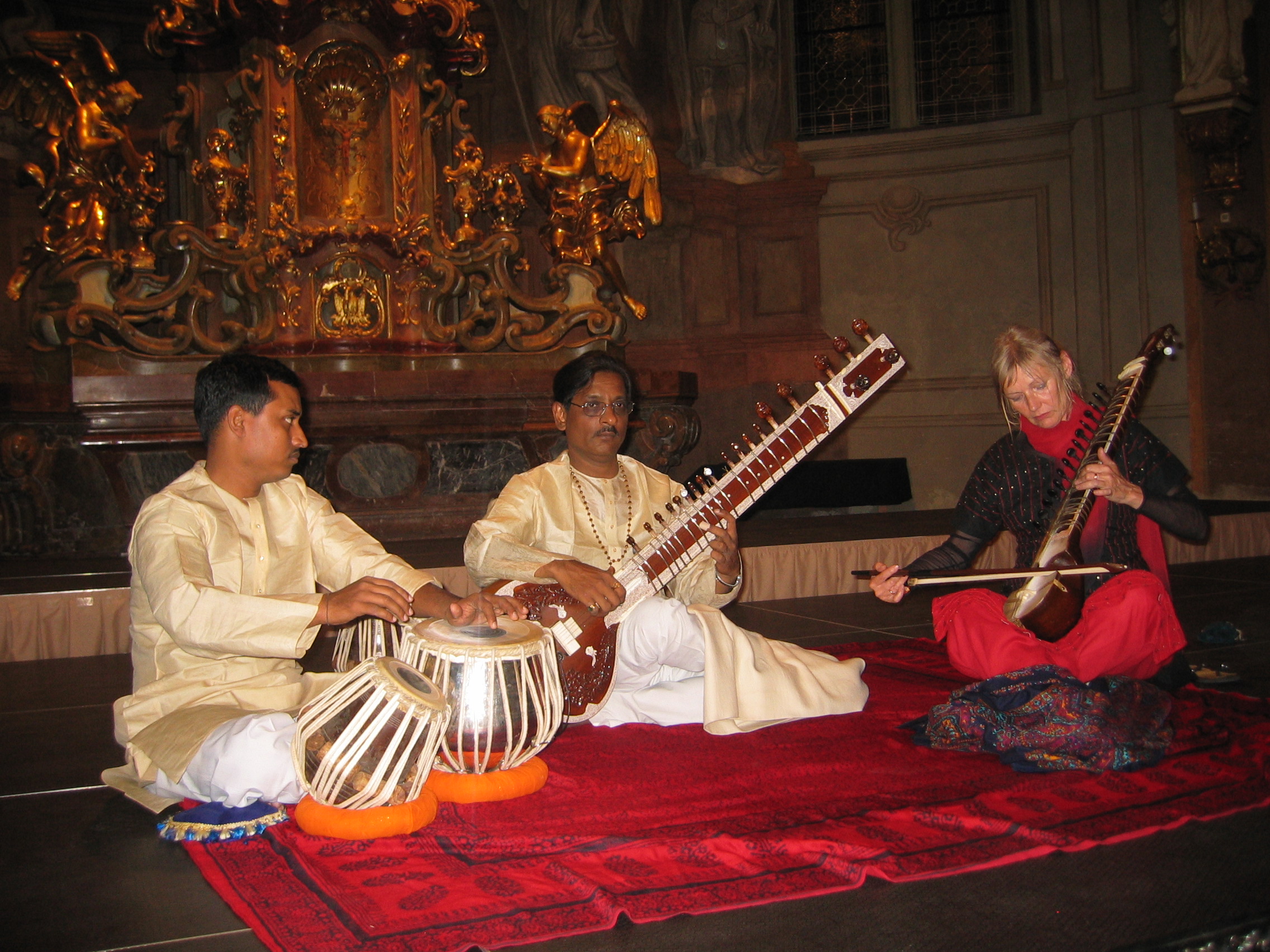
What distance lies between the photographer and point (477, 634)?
237cm

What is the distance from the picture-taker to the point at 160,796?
2455mm

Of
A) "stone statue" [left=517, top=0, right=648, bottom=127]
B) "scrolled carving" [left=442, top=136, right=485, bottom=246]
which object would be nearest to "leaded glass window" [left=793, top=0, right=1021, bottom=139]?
"stone statue" [left=517, top=0, right=648, bottom=127]

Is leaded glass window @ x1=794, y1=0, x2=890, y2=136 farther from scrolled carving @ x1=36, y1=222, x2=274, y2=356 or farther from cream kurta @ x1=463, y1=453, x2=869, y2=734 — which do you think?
cream kurta @ x1=463, y1=453, x2=869, y2=734

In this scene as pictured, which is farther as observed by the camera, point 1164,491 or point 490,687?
Answer: point 1164,491

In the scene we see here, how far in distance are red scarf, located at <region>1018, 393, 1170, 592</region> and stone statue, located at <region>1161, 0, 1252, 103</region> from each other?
6388 mm

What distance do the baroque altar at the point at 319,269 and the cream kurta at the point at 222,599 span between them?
3.31 m

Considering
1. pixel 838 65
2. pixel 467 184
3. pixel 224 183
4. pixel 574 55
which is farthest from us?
pixel 838 65

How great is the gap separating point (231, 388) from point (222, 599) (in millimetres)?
502

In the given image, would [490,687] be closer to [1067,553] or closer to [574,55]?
[1067,553]

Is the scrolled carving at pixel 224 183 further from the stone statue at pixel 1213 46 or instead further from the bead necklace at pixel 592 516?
the stone statue at pixel 1213 46

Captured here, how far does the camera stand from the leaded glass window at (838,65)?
978 centimetres

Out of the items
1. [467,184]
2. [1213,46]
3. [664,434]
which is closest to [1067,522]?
[664,434]

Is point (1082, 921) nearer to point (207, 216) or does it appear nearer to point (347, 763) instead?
point (347, 763)

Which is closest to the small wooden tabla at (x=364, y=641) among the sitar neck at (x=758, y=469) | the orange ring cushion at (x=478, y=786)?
the orange ring cushion at (x=478, y=786)
